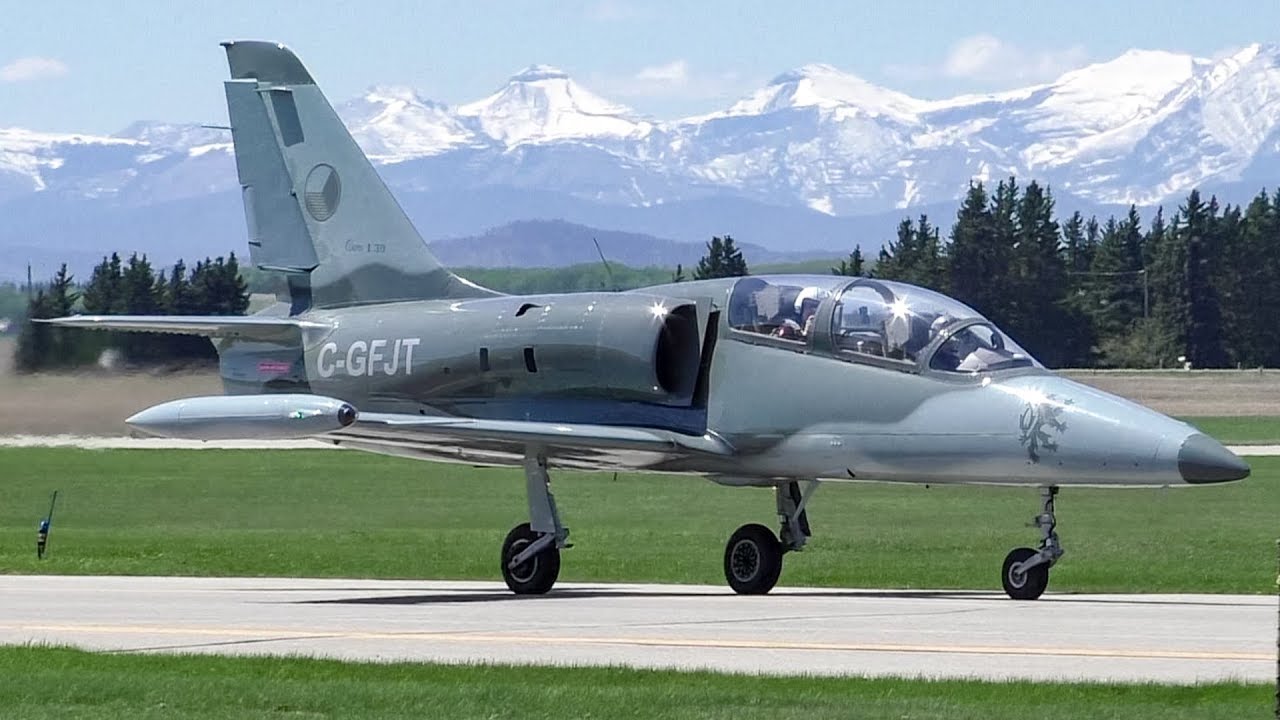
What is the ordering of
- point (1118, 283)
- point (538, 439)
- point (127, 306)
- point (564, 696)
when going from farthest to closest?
point (1118, 283) < point (127, 306) < point (538, 439) < point (564, 696)

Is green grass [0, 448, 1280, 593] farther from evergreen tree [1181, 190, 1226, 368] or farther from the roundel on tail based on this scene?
evergreen tree [1181, 190, 1226, 368]

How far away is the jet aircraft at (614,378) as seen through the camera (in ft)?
62.6

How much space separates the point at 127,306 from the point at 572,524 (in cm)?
3431

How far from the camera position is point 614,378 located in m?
21.5

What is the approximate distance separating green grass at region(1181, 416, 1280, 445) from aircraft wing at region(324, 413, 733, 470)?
4796 cm

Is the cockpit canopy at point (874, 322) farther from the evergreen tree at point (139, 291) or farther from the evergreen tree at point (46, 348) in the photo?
the evergreen tree at point (139, 291)

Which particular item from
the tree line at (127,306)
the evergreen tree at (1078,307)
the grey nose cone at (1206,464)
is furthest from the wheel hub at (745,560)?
the evergreen tree at (1078,307)

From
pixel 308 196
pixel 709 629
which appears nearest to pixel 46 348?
pixel 308 196

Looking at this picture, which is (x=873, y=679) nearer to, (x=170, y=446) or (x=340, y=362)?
(x=340, y=362)

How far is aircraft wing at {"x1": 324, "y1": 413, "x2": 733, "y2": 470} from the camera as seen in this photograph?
20547 millimetres

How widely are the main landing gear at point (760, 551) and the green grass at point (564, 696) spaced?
7.35 meters

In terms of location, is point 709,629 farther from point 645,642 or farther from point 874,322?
point 874,322

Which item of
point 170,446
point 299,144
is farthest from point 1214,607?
point 170,446

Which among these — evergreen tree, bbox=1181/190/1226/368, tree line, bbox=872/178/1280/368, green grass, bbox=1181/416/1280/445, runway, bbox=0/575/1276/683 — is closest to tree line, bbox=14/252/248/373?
runway, bbox=0/575/1276/683
